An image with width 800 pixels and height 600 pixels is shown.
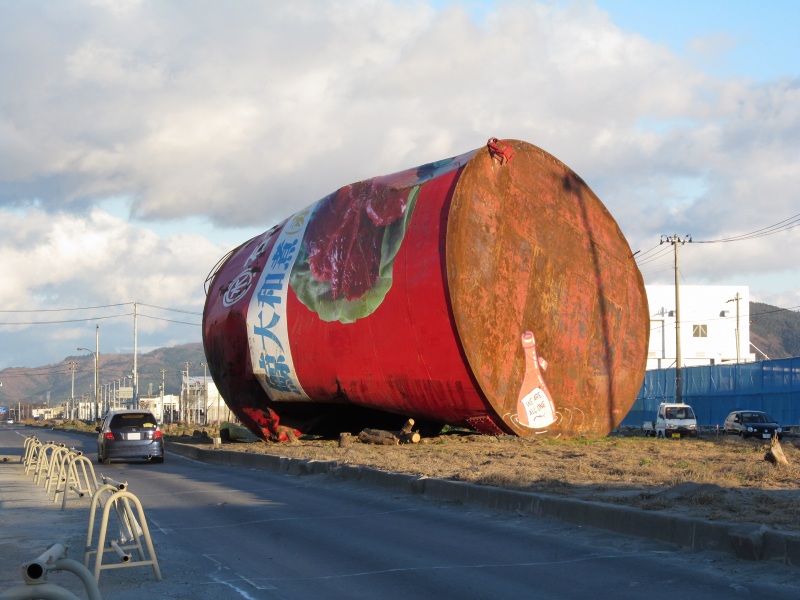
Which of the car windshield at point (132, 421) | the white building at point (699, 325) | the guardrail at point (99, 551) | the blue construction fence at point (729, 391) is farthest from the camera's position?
Result: the white building at point (699, 325)

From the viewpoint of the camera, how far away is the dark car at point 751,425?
111ft

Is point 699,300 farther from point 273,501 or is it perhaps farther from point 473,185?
point 273,501

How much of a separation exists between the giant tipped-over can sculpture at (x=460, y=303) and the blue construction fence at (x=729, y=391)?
1889cm

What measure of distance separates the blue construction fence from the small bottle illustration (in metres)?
21.5

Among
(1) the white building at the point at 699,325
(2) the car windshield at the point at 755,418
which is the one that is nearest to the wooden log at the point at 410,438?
(2) the car windshield at the point at 755,418

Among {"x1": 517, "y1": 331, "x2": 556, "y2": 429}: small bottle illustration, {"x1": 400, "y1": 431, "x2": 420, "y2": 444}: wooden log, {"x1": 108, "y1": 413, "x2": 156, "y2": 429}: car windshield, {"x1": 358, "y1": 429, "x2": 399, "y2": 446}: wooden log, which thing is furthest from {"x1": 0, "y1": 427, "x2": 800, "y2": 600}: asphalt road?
{"x1": 108, "y1": 413, "x2": 156, "y2": 429}: car windshield

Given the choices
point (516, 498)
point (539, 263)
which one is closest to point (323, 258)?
point (539, 263)

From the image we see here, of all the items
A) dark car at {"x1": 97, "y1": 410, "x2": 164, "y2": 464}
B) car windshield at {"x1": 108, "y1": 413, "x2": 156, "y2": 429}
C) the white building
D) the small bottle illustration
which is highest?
the white building

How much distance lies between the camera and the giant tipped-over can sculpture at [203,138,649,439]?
65.2 feet

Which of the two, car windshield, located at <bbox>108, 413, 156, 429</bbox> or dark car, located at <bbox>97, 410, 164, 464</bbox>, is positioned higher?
car windshield, located at <bbox>108, 413, 156, 429</bbox>

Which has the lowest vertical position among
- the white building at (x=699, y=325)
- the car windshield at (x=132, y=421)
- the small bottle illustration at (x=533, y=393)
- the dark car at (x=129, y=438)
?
the dark car at (x=129, y=438)

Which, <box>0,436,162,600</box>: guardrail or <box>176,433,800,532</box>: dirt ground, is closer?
<box>0,436,162,600</box>: guardrail

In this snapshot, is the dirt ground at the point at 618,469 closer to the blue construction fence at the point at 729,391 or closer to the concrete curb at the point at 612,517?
the concrete curb at the point at 612,517

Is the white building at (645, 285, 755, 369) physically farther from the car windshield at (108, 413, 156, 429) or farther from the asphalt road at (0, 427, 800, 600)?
the asphalt road at (0, 427, 800, 600)
